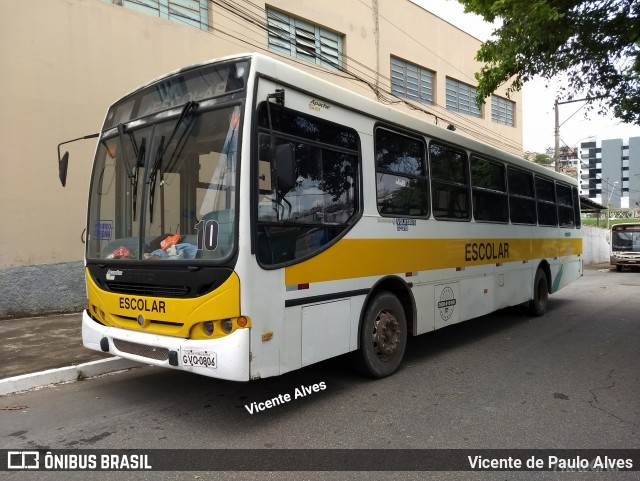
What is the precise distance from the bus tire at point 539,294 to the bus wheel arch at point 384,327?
4.81 m

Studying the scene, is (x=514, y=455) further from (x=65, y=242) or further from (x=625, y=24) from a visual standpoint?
(x=65, y=242)

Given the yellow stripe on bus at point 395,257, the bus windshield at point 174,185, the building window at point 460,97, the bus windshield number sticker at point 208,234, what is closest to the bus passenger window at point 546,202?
the yellow stripe on bus at point 395,257

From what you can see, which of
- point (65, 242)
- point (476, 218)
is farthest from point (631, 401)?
point (65, 242)

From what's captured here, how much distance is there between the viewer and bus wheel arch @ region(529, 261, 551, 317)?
30.9 ft

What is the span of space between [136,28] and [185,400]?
7899mm

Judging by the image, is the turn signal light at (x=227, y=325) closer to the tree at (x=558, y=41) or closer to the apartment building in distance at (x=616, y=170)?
the tree at (x=558, y=41)

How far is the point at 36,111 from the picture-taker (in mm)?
8375

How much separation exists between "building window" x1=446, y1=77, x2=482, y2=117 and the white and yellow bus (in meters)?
14.7

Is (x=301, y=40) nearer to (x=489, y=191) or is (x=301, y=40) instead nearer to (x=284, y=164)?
(x=489, y=191)

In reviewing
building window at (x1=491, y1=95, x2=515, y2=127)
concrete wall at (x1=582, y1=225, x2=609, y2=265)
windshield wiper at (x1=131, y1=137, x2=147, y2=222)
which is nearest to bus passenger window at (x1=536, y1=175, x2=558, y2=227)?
windshield wiper at (x1=131, y1=137, x2=147, y2=222)

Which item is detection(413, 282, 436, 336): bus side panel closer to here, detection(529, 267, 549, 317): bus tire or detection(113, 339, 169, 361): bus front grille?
detection(113, 339, 169, 361): bus front grille

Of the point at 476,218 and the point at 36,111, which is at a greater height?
the point at 36,111

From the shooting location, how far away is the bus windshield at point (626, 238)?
76.2 ft

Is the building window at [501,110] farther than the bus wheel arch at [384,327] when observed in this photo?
Yes
